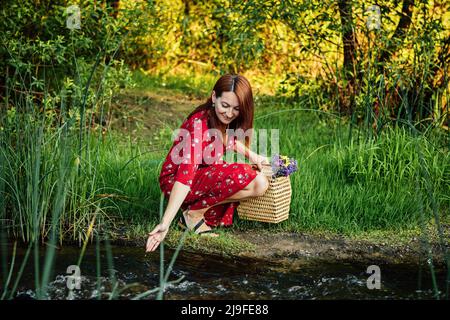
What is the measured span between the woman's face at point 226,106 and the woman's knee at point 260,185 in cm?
38

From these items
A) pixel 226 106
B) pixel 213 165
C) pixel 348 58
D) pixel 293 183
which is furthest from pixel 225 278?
pixel 348 58

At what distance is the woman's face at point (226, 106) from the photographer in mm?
4020

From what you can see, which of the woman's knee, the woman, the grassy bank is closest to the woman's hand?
the woman

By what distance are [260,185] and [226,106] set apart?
50 centimetres

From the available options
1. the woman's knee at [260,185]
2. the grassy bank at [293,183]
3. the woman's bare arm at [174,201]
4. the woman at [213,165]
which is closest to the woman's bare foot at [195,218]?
the woman at [213,165]

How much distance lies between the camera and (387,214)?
4574 mm

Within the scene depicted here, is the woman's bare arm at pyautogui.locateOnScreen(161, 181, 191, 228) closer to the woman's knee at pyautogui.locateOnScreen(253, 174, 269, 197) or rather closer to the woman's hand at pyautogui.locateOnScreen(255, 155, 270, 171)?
the woman's knee at pyautogui.locateOnScreen(253, 174, 269, 197)

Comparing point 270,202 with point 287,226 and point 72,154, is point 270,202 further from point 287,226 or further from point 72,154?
point 72,154

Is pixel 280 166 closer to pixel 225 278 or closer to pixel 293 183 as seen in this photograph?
pixel 293 183

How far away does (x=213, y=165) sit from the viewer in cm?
426

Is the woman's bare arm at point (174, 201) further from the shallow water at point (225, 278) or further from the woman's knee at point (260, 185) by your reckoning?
the woman's knee at point (260, 185)

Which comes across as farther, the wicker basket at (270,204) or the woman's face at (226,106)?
the wicker basket at (270,204)
